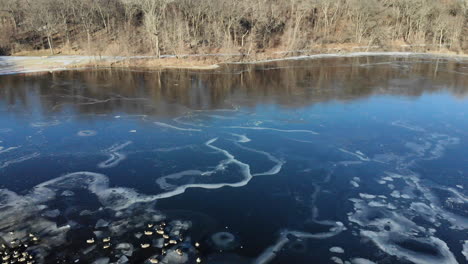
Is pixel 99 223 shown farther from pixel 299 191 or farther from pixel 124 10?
pixel 124 10

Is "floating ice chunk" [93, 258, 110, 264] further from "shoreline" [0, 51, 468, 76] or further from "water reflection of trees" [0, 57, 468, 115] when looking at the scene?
"shoreline" [0, 51, 468, 76]

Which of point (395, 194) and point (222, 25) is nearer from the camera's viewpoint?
point (395, 194)

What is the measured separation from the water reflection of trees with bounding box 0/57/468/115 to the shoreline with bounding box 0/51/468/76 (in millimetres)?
2554

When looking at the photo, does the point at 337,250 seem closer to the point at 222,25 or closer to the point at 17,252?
the point at 17,252

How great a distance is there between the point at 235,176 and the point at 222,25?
119 feet

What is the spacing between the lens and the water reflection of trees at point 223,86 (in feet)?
74.1

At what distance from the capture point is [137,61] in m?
39.0

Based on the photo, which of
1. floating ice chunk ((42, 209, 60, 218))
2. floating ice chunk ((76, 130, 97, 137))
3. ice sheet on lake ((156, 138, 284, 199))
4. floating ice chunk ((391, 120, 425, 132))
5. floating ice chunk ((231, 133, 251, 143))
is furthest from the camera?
floating ice chunk ((391, 120, 425, 132))

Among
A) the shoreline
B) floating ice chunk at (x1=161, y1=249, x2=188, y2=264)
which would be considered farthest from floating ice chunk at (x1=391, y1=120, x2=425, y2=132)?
the shoreline

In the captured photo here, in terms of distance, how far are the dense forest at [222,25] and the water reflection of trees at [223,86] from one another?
32.7 feet

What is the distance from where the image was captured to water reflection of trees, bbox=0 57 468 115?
22.6 m

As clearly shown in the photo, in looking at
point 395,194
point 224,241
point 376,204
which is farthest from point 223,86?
point 224,241

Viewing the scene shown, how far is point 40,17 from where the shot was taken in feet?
151

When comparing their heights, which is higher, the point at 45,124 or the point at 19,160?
the point at 45,124
